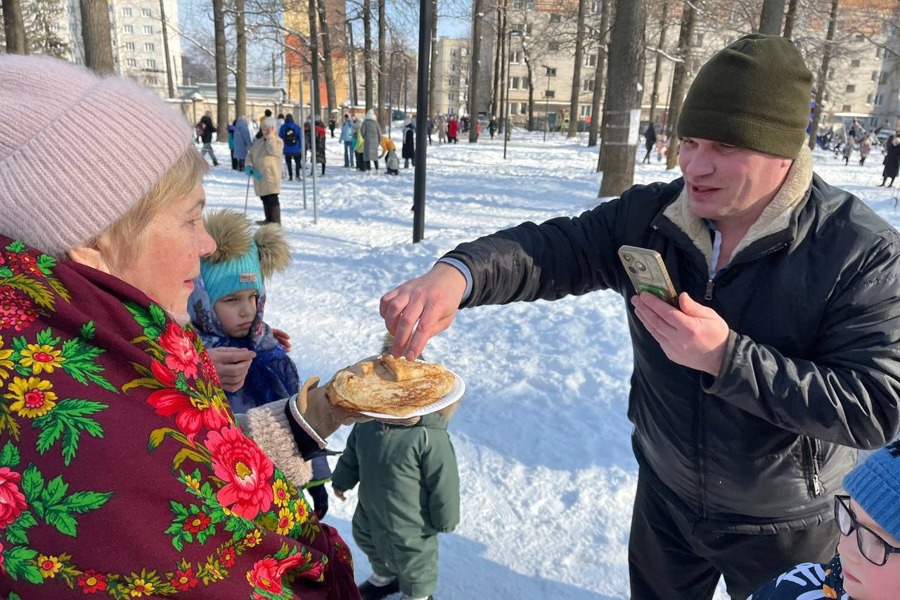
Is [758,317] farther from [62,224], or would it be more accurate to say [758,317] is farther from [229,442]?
[62,224]

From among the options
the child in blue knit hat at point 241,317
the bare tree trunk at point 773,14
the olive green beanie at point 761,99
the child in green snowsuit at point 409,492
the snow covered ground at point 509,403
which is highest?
the bare tree trunk at point 773,14

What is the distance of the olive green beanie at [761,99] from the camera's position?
66.2 inches

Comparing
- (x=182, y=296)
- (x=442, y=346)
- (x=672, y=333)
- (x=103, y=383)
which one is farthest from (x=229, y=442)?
(x=442, y=346)

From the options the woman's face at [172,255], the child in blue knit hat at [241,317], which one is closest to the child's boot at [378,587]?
the child in blue knit hat at [241,317]

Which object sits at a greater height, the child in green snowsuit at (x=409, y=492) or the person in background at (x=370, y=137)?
the person in background at (x=370, y=137)

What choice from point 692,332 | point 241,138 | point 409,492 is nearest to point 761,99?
point 692,332

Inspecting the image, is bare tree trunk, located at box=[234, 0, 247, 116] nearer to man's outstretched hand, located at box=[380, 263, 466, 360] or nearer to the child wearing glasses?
man's outstretched hand, located at box=[380, 263, 466, 360]

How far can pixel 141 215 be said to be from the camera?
1.19m

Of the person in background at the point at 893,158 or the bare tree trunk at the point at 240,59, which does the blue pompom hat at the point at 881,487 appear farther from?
the bare tree trunk at the point at 240,59

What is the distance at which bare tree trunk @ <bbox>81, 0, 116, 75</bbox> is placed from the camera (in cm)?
1084

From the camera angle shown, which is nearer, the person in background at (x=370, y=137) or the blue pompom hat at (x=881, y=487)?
the blue pompom hat at (x=881, y=487)

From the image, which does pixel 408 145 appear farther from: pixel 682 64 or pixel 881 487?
pixel 881 487

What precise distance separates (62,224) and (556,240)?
151 centimetres

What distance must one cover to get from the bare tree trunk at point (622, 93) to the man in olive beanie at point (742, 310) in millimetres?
8781
